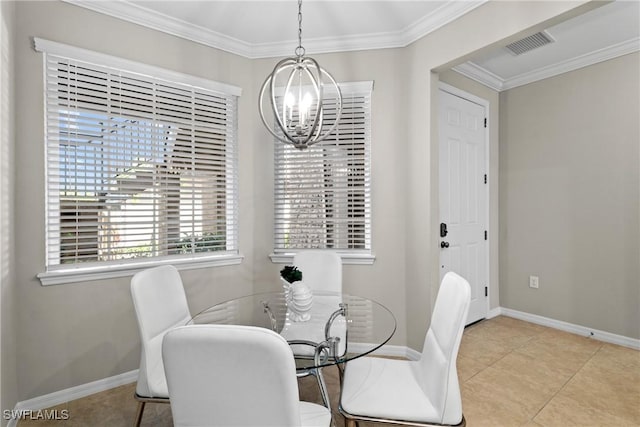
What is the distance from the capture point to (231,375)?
917 mm

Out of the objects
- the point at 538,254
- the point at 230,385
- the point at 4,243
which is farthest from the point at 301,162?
the point at 538,254

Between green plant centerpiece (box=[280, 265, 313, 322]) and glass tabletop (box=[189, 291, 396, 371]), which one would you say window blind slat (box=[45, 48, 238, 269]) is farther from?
green plant centerpiece (box=[280, 265, 313, 322])

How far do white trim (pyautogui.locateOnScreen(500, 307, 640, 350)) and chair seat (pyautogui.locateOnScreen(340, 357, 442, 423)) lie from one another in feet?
8.40

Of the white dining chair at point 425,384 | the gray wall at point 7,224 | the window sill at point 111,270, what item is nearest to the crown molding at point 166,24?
the gray wall at point 7,224

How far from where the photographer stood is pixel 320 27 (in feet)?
8.93

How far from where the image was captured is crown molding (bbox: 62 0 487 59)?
2359 millimetres

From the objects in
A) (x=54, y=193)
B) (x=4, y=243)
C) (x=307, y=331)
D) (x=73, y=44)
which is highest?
(x=73, y=44)

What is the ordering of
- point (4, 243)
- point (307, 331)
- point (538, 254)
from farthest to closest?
point (538, 254) → point (4, 243) → point (307, 331)

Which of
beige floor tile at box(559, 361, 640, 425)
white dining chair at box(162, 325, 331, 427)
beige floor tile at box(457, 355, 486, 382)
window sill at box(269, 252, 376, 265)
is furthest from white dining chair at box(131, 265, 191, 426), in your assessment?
beige floor tile at box(559, 361, 640, 425)

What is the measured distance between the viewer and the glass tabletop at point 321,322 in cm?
144

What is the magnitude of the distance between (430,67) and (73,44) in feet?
8.34

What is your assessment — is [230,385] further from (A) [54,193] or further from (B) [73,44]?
(B) [73,44]

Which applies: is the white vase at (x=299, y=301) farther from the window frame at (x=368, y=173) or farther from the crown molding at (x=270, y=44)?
the crown molding at (x=270, y=44)

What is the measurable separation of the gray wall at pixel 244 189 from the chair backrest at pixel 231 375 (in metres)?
1.68
